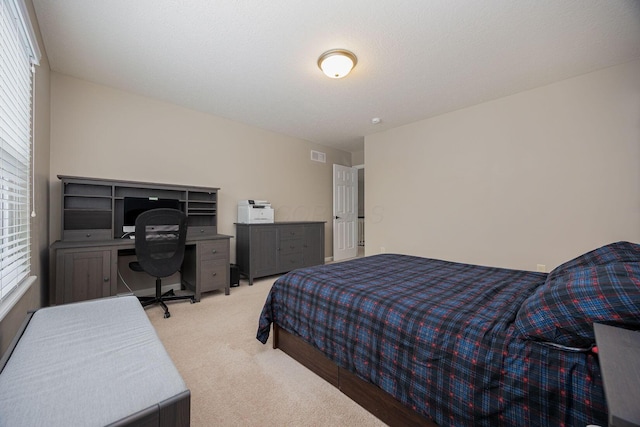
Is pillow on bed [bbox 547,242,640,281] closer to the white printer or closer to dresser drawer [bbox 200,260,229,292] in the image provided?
dresser drawer [bbox 200,260,229,292]

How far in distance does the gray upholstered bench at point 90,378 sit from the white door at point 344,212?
14.6 feet

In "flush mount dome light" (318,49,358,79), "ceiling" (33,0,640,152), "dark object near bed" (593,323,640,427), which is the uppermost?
"ceiling" (33,0,640,152)

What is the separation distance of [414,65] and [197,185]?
10.2 feet

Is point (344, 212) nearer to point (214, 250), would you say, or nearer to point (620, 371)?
point (214, 250)

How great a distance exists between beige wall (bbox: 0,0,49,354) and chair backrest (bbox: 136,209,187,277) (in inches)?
26.8

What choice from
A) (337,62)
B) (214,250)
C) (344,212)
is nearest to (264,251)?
(214,250)

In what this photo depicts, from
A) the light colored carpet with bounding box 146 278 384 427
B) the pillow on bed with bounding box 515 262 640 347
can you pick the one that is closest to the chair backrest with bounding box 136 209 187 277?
the light colored carpet with bounding box 146 278 384 427

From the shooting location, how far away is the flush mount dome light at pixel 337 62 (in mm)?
2332

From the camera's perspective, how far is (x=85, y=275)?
2.46 m

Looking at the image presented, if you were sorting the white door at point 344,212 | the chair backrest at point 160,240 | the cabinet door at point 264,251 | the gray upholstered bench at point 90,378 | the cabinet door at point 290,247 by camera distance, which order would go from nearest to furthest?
the gray upholstered bench at point 90,378
the chair backrest at point 160,240
the cabinet door at point 264,251
the cabinet door at point 290,247
the white door at point 344,212

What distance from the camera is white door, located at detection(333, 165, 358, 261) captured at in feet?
18.1

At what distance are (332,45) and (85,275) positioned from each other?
121 inches

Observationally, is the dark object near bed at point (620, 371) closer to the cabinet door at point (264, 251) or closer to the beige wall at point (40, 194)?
the beige wall at point (40, 194)

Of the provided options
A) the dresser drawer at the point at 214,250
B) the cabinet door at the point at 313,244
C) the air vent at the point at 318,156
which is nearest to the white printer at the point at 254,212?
the dresser drawer at the point at 214,250
